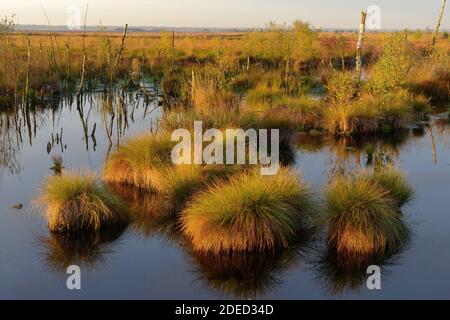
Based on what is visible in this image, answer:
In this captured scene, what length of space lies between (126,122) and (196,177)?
9625 millimetres

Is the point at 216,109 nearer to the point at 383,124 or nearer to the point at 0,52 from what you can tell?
the point at 383,124

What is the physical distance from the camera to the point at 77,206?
9.45 m

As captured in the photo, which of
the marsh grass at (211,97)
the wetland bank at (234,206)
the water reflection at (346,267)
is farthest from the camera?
the marsh grass at (211,97)

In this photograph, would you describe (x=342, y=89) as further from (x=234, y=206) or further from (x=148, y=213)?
(x=234, y=206)

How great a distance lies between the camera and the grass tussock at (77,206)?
30.7 ft

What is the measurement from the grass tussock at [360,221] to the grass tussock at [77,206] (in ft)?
11.8

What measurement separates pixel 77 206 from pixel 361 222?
15.0ft

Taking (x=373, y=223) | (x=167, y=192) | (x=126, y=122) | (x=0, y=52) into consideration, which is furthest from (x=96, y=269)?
(x=0, y=52)

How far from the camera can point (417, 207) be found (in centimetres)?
1045

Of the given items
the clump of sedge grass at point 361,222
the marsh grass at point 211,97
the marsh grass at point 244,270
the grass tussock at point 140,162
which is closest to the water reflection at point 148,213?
the grass tussock at point 140,162

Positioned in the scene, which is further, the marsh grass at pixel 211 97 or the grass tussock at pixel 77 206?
the marsh grass at pixel 211 97

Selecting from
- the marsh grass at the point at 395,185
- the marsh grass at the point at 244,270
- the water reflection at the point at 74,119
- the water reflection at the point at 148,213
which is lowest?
the marsh grass at the point at 244,270

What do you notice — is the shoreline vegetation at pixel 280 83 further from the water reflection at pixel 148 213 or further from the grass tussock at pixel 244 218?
the grass tussock at pixel 244 218

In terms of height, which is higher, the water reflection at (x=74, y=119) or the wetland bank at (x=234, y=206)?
the water reflection at (x=74, y=119)
